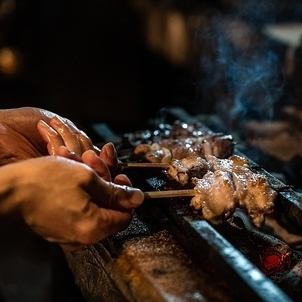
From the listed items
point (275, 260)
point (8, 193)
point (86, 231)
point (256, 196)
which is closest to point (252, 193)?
point (256, 196)

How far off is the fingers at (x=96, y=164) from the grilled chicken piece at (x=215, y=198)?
2.07 ft

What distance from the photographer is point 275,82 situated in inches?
249

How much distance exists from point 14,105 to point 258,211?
29.8ft

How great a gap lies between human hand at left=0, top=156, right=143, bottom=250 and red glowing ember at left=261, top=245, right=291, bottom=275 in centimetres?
110

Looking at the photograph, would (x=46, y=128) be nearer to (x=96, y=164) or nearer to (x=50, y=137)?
(x=50, y=137)

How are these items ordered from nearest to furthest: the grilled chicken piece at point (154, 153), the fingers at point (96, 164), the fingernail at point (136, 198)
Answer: the fingernail at point (136, 198) → the fingers at point (96, 164) → the grilled chicken piece at point (154, 153)

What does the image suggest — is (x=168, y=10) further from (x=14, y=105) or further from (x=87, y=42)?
(x=14, y=105)

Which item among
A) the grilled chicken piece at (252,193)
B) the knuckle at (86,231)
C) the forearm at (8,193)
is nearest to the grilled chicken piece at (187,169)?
the grilled chicken piece at (252,193)

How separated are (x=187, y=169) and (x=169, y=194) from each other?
17.5 inches

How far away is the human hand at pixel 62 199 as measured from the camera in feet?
9.23

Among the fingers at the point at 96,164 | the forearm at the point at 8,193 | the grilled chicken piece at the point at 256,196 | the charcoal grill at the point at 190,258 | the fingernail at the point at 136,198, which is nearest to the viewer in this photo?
the forearm at the point at 8,193

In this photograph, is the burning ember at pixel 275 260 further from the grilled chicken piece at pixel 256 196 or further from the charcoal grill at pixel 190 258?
the grilled chicken piece at pixel 256 196

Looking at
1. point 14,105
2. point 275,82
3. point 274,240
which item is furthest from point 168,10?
point 274,240

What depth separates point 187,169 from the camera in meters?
3.84
